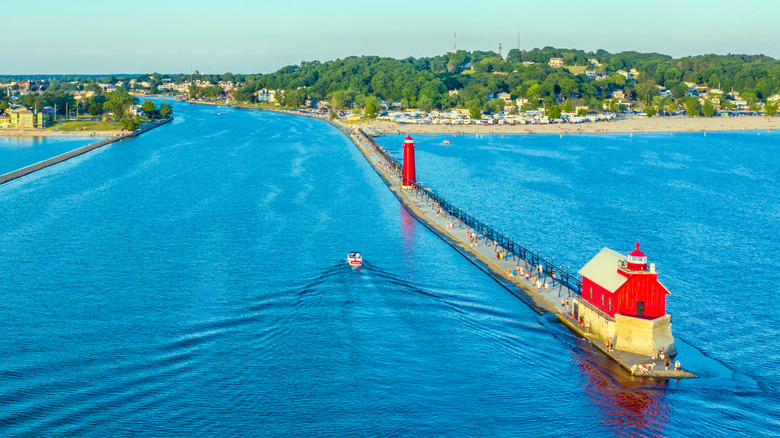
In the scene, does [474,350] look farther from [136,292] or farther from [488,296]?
[136,292]

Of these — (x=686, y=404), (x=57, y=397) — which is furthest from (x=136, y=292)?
(x=686, y=404)

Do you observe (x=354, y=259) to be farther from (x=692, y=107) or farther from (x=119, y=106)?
(x=692, y=107)

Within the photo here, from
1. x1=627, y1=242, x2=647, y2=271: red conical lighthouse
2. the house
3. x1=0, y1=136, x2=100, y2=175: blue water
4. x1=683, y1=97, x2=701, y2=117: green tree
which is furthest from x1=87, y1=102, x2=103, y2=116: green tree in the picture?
x1=627, y1=242, x2=647, y2=271: red conical lighthouse

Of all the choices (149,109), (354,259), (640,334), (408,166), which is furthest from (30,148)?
(640,334)

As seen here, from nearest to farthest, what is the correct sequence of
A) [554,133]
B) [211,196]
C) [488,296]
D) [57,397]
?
[57,397] < [488,296] < [211,196] < [554,133]

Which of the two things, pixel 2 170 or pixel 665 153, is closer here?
pixel 2 170

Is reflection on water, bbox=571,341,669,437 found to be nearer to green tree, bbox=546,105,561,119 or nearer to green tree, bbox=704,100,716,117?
green tree, bbox=546,105,561,119

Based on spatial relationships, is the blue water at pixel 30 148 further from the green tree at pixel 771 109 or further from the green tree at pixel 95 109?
the green tree at pixel 771 109
